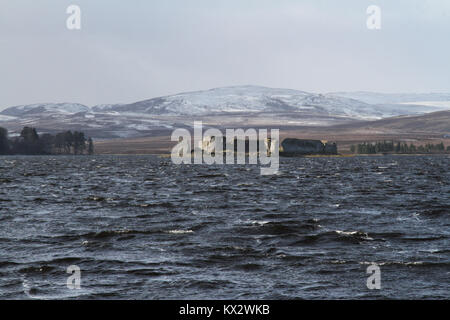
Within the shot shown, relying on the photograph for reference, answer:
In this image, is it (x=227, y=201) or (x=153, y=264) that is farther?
(x=227, y=201)

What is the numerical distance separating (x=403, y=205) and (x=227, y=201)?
38.3 ft

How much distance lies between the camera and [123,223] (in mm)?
30906

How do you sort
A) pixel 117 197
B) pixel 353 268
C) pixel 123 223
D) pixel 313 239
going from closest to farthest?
pixel 353 268
pixel 313 239
pixel 123 223
pixel 117 197

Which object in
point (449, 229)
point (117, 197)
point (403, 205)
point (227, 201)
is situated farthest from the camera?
point (117, 197)

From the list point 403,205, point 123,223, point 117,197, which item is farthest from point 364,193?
point 123,223
